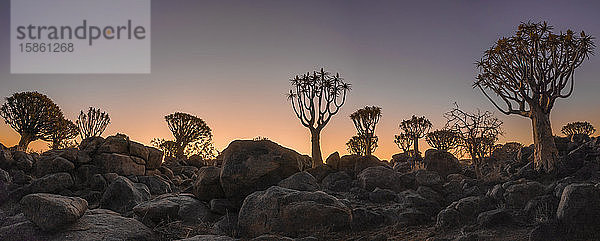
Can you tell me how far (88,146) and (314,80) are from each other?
46.4ft

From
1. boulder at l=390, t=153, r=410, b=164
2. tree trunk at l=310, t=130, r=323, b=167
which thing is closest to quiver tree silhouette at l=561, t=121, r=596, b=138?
boulder at l=390, t=153, r=410, b=164

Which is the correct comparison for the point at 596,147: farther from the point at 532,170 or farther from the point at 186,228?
the point at 186,228

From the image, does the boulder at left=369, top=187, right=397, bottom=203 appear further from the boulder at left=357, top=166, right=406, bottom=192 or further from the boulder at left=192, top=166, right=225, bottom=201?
the boulder at left=192, top=166, right=225, bottom=201

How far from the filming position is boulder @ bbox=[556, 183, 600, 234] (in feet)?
22.8

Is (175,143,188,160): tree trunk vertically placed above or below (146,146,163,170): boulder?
above

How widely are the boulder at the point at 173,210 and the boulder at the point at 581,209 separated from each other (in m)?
8.74

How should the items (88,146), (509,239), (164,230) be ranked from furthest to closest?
(88,146) < (164,230) < (509,239)

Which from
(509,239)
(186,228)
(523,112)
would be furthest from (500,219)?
(523,112)

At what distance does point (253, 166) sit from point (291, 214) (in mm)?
3339

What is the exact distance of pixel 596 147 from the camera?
1595cm

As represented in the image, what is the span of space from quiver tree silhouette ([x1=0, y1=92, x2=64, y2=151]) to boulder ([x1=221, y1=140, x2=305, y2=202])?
27031 millimetres

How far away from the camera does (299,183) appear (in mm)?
12719

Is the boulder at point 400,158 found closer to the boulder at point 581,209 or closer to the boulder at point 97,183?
the boulder at point 97,183

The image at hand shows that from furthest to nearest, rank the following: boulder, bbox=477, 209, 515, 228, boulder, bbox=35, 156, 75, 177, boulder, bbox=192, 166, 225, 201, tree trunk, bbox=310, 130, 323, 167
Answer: tree trunk, bbox=310, 130, 323, 167, boulder, bbox=35, 156, 75, 177, boulder, bbox=192, 166, 225, 201, boulder, bbox=477, 209, 515, 228
